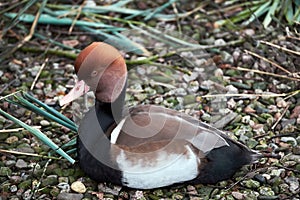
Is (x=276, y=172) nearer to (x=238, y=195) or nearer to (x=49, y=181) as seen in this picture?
(x=238, y=195)

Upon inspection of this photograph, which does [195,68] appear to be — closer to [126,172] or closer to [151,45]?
[151,45]

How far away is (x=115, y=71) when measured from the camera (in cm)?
336

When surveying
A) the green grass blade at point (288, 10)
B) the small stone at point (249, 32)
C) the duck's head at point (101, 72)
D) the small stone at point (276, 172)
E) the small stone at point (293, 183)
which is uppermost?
the duck's head at point (101, 72)

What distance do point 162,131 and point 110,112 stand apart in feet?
1.04

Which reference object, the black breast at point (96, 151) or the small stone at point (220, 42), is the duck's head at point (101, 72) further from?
the small stone at point (220, 42)

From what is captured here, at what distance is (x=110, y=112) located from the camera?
11.2ft

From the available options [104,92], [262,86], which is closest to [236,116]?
[262,86]

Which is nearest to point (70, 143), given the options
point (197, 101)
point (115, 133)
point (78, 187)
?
point (78, 187)

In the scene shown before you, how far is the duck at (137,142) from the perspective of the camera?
3.23 metres

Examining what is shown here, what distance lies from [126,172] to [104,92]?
44cm


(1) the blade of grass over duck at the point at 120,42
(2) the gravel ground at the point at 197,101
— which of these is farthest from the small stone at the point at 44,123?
(1) the blade of grass over duck at the point at 120,42

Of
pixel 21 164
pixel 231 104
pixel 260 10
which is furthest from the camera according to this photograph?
pixel 260 10

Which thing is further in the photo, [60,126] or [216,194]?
[60,126]

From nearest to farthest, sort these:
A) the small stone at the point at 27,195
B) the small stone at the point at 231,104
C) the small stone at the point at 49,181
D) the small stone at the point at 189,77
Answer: the small stone at the point at 27,195
the small stone at the point at 49,181
the small stone at the point at 231,104
the small stone at the point at 189,77
